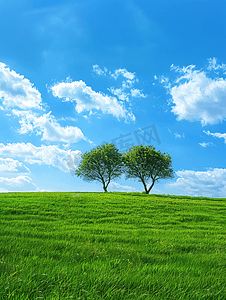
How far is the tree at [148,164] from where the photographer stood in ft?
184

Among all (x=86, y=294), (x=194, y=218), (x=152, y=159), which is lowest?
(x=194, y=218)

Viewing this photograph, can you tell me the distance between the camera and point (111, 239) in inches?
351

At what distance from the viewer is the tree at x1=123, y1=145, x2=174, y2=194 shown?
56097mm

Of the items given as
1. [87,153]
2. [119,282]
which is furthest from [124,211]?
[87,153]

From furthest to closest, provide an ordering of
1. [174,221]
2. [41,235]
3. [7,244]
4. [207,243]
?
[174,221] < [207,243] < [41,235] < [7,244]

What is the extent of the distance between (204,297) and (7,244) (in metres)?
6.20

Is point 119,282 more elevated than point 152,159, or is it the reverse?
point 152,159

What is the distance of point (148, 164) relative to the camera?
56.6 meters

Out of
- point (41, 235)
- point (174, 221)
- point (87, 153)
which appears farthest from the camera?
point (87, 153)

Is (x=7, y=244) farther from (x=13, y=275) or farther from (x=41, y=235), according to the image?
(x=13, y=275)

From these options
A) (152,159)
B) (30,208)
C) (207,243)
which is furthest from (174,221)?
(152,159)

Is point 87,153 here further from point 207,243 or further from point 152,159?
point 207,243

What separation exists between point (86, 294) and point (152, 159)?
5352 cm

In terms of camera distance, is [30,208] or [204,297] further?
[30,208]
